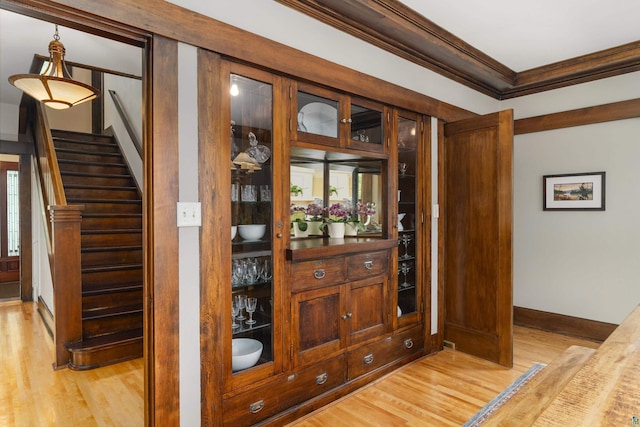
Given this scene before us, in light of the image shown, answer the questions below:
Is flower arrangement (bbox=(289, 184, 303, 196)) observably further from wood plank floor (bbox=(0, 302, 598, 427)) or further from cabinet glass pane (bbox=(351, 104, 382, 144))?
wood plank floor (bbox=(0, 302, 598, 427))

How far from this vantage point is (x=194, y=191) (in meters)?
1.83

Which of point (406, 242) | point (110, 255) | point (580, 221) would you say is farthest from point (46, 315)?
point (580, 221)

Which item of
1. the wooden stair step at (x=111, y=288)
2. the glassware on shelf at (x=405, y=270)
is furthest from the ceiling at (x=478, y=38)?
the wooden stair step at (x=111, y=288)

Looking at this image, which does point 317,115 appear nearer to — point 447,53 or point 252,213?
point 252,213

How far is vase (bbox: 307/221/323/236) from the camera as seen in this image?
2713 millimetres

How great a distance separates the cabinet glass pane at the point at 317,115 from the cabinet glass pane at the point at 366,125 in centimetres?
18

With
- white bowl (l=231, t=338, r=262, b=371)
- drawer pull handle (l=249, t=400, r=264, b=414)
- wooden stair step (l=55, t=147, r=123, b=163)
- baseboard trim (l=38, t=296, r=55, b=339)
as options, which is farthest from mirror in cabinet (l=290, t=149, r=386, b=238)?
wooden stair step (l=55, t=147, r=123, b=163)

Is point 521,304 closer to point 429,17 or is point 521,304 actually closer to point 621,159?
point 621,159

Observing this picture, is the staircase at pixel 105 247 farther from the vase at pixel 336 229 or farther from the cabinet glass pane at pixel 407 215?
the cabinet glass pane at pixel 407 215

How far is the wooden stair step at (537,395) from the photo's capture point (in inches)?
55.5

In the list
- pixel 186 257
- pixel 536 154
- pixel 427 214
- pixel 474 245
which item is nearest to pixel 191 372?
pixel 186 257

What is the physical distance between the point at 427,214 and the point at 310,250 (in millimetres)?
1408

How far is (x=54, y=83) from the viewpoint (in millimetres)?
3033

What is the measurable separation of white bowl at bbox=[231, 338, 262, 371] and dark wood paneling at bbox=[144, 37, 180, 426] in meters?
0.34
